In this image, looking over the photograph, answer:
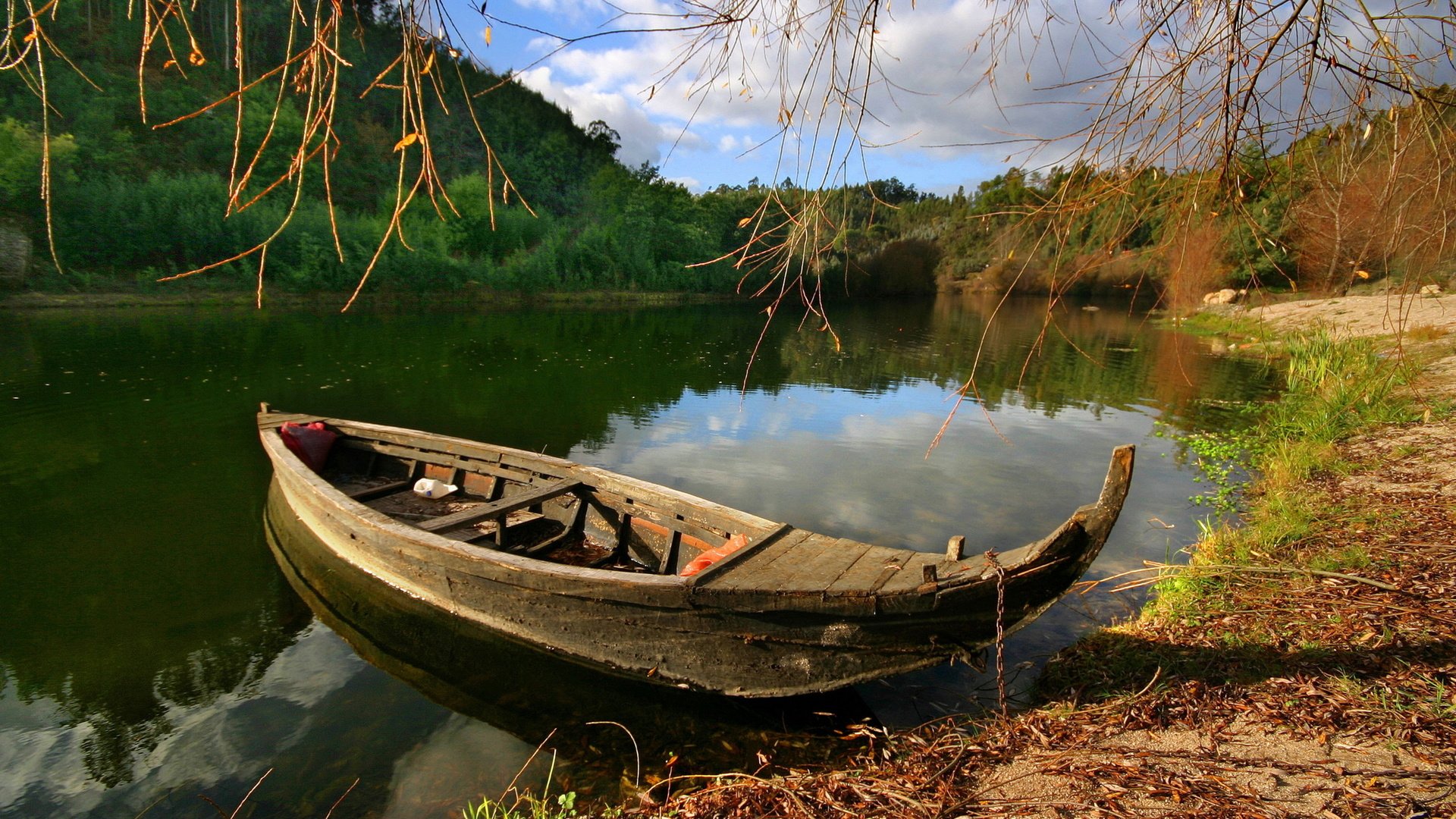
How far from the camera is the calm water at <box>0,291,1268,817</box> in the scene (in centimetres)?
366

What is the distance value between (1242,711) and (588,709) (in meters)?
3.12

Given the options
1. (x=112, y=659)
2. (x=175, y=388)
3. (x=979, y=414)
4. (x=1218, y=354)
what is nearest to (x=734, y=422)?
(x=979, y=414)

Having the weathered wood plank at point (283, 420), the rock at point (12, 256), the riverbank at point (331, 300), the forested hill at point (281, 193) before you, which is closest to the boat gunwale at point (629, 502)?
the weathered wood plank at point (283, 420)

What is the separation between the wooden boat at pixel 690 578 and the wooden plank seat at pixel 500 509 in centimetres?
1

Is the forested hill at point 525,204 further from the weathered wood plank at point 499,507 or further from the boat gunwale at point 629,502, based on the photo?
the weathered wood plank at point 499,507

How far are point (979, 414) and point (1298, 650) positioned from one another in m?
8.65

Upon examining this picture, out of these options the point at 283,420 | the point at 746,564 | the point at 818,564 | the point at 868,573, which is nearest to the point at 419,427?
the point at 283,420

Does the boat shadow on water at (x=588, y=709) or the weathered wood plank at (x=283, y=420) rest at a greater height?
the weathered wood plank at (x=283, y=420)

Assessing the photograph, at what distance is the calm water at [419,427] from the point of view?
3.66 meters

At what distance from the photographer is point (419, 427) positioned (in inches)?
393

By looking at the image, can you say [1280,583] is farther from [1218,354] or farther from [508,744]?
[1218,354]

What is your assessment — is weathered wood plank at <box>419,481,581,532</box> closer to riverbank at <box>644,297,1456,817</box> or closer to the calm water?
the calm water

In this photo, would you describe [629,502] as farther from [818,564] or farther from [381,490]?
[381,490]

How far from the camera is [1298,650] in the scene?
10.5ft
